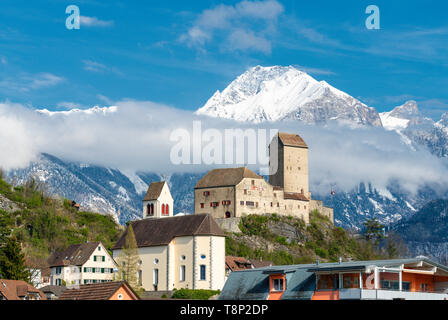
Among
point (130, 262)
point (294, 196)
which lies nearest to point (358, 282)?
point (130, 262)

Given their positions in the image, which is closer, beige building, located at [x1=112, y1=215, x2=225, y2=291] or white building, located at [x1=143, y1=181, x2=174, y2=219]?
beige building, located at [x1=112, y1=215, x2=225, y2=291]

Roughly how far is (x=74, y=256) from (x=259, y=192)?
4244cm

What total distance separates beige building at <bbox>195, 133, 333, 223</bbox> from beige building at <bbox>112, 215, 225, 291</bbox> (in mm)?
34004

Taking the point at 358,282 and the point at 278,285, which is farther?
the point at 278,285

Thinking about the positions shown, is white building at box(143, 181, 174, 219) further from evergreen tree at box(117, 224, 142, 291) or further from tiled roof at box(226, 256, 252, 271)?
evergreen tree at box(117, 224, 142, 291)

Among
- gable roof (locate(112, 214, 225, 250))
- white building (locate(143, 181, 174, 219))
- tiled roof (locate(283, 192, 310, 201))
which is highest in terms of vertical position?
tiled roof (locate(283, 192, 310, 201))

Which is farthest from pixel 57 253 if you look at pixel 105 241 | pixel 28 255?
pixel 105 241

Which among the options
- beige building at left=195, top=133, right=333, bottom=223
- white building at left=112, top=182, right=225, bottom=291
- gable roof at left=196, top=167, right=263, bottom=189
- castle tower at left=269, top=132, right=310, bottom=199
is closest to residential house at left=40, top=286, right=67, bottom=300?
white building at left=112, top=182, right=225, bottom=291

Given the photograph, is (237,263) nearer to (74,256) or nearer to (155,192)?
(74,256)

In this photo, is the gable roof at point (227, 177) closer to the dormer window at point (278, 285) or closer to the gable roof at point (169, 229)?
the gable roof at point (169, 229)

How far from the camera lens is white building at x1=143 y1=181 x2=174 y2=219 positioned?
128 meters

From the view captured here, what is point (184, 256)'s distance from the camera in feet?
335

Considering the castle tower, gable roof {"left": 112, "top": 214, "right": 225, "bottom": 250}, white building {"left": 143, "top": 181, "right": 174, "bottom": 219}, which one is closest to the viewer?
gable roof {"left": 112, "top": 214, "right": 225, "bottom": 250}

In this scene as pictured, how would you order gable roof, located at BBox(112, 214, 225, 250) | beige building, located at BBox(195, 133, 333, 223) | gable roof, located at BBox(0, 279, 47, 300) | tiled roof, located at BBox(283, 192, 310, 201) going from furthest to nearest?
tiled roof, located at BBox(283, 192, 310, 201)
beige building, located at BBox(195, 133, 333, 223)
gable roof, located at BBox(112, 214, 225, 250)
gable roof, located at BBox(0, 279, 47, 300)
